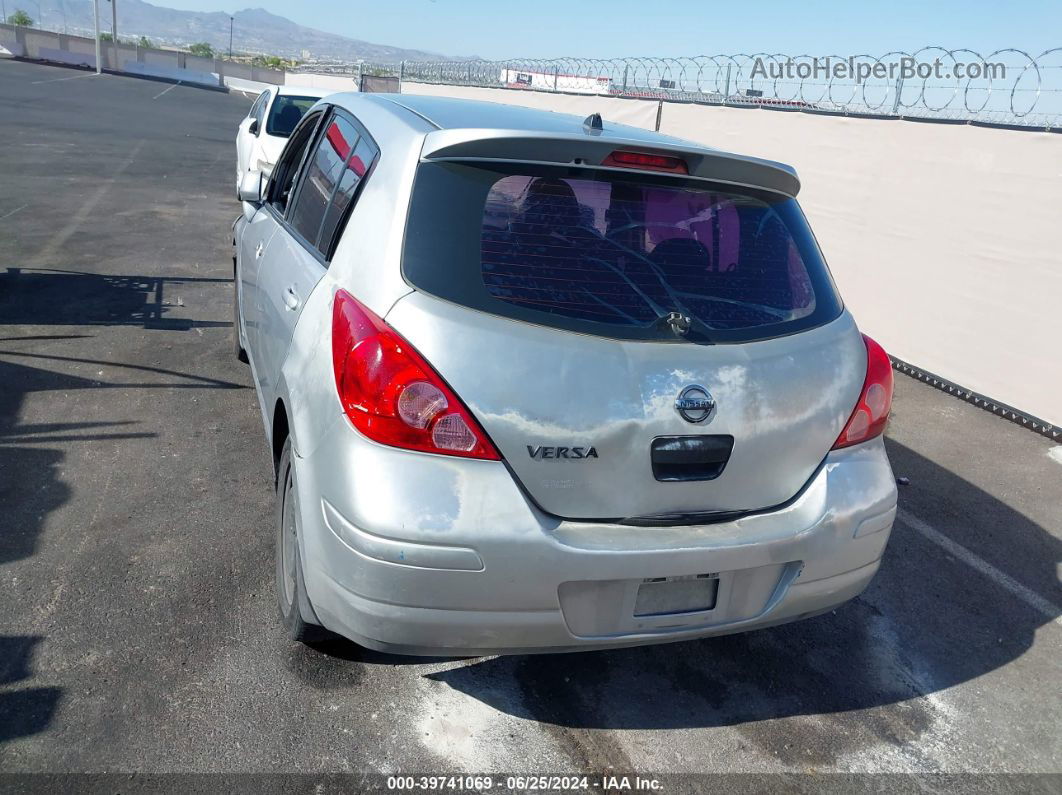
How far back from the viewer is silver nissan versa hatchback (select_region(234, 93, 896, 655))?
2.47m

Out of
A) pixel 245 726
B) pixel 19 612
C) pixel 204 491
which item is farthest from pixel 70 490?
pixel 245 726

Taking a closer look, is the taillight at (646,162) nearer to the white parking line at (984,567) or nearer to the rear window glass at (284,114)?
the white parking line at (984,567)

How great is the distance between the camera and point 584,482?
2.55m

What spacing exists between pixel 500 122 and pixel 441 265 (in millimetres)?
741

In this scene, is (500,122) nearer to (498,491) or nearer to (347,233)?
(347,233)

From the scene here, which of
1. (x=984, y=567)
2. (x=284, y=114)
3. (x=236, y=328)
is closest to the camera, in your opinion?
(x=984, y=567)

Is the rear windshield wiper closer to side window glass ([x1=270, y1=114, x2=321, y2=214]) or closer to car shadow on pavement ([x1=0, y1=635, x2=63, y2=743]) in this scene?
car shadow on pavement ([x1=0, y1=635, x2=63, y2=743])

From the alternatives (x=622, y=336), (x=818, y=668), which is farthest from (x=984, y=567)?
(x=622, y=336)

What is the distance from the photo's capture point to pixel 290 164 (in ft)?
15.4

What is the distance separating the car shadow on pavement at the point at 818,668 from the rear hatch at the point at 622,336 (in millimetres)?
853

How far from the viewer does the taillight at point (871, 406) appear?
291cm

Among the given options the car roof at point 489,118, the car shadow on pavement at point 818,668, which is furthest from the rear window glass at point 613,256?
the car shadow on pavement at point 818,668

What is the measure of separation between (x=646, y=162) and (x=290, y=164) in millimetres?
2523

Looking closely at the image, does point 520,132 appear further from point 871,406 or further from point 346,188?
point 871,406
